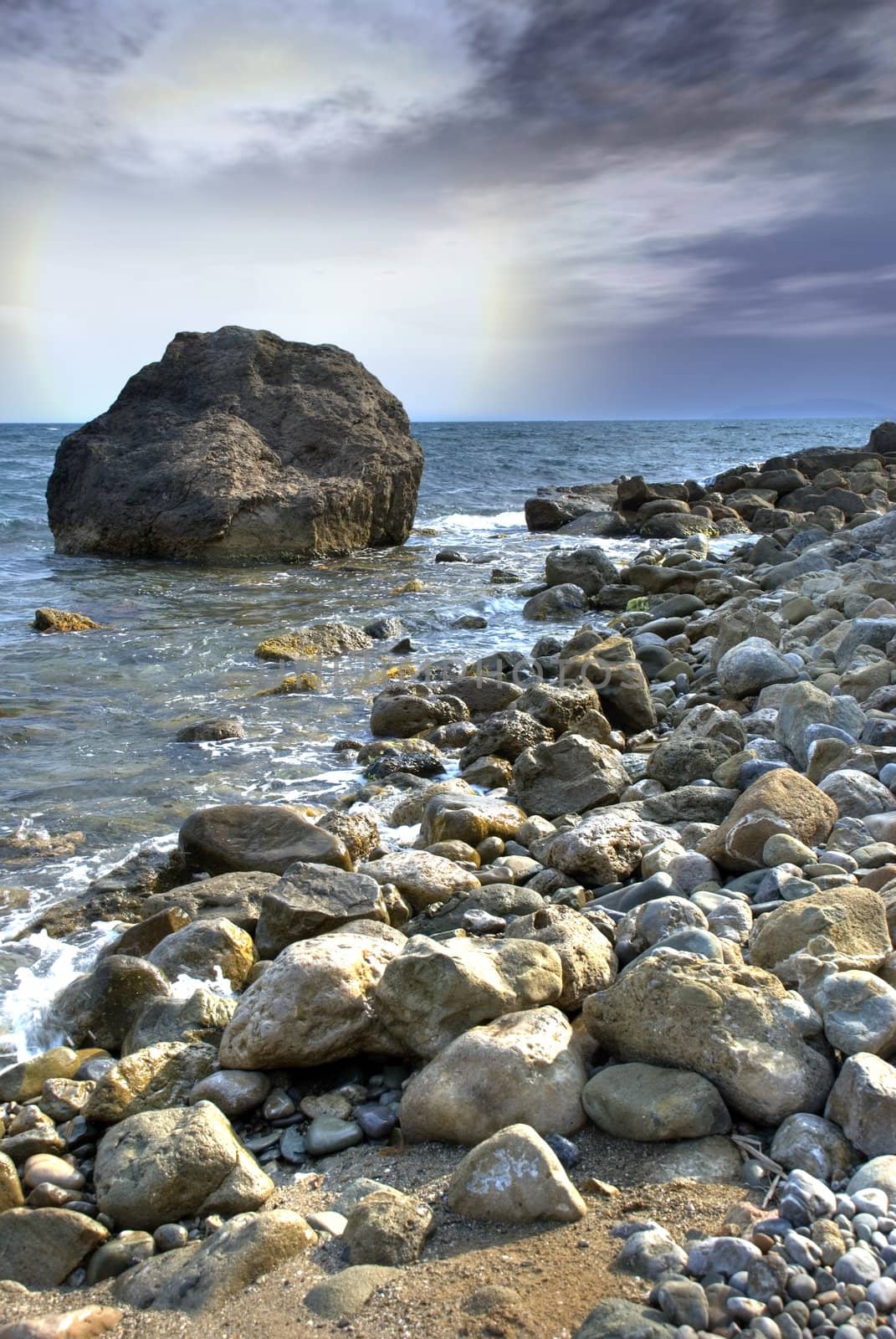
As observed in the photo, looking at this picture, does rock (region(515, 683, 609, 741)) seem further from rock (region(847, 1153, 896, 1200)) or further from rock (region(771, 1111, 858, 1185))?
rock (region(847, 1153, 896, 1200))

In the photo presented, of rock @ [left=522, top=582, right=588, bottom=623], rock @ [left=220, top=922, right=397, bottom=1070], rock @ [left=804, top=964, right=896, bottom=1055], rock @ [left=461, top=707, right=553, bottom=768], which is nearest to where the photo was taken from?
rock @ [left=804, top=964, right=896, bottom=1055]

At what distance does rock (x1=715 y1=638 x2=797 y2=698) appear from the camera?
7.62 m

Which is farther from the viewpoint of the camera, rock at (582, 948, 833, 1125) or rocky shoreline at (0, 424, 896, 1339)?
rock at (582, 948, 833, 1125)

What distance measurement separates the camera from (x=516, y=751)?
22.6 ft

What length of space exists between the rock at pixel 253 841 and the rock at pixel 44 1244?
237 centimetres

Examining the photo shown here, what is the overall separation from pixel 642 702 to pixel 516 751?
142 cm

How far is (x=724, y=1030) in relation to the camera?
2650 millimetres

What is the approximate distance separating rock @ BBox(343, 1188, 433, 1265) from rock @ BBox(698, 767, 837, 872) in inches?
89.9

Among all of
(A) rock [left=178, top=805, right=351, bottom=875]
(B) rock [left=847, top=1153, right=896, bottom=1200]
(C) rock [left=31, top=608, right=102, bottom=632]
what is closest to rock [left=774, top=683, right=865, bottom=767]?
(A) rock [left=178, top=805, right=351, bottom=875]

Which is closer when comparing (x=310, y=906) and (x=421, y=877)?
(x=310, y=906)

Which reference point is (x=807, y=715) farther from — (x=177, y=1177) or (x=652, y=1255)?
(x=177, y=1177)

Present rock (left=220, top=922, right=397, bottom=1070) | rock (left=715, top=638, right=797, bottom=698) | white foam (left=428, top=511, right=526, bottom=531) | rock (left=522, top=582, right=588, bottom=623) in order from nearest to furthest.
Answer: rock (left=220, top=922, right=397, bottom=1070) < rock (left=715, top=638, right=797, bottom=698) < rock (left=522, top=582, right=588, bottom=623) < white foam (left=428, top=511, right=526, bottom=531)

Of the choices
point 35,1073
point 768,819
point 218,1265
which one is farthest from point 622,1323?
point 768,819

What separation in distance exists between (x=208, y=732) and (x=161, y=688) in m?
1.84
